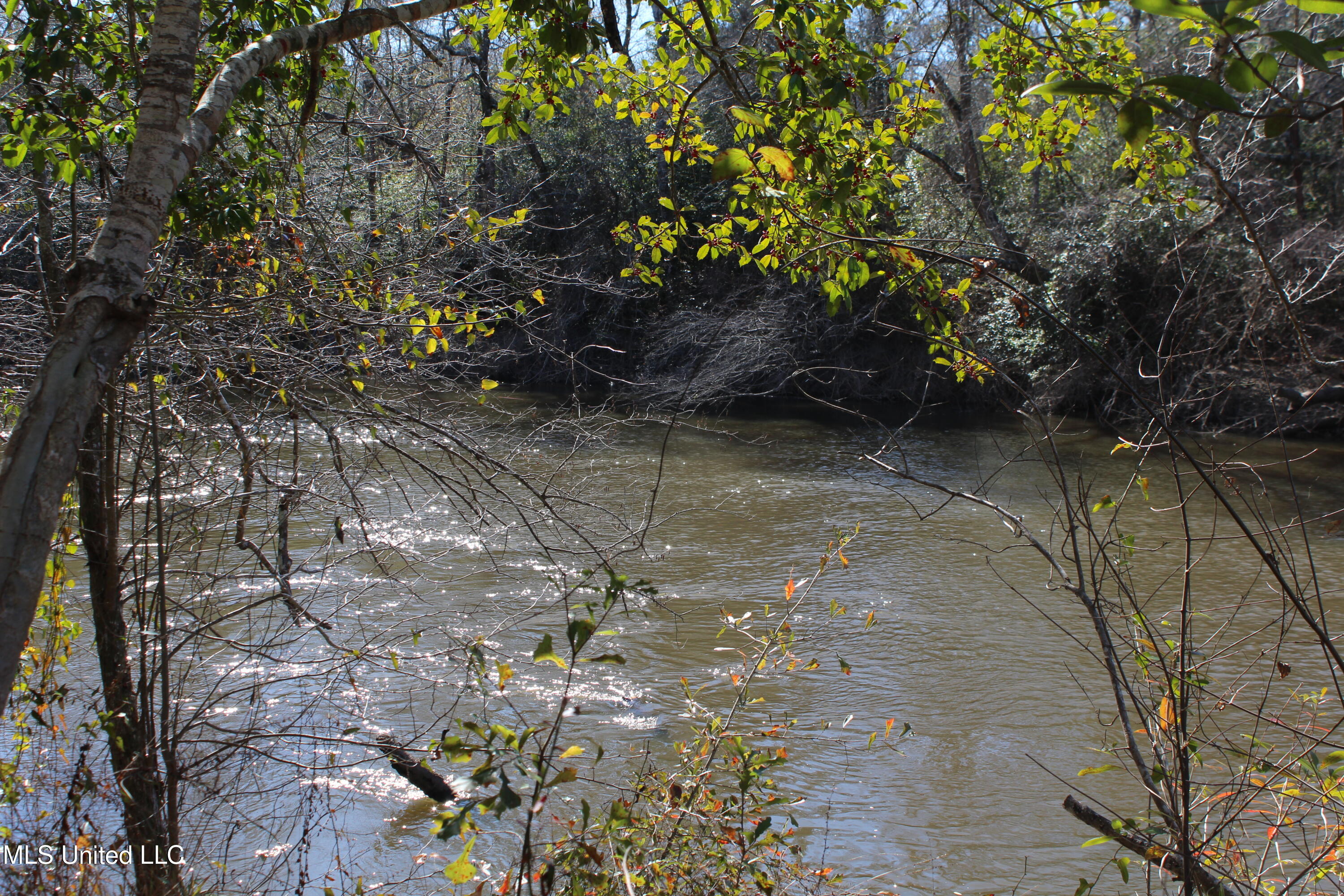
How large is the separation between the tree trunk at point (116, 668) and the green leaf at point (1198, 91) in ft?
8.61

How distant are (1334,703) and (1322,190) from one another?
11437 millimetres

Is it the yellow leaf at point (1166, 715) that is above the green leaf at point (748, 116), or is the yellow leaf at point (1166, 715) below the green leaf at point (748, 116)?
below

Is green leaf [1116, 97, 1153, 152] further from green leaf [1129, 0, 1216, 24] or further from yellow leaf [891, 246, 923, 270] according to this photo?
yellow leaf [891, 246, 923, 270]

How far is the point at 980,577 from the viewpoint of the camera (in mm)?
7629

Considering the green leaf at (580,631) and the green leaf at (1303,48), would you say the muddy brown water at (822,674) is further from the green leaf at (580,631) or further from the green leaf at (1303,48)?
the green leaf at (1303,48)

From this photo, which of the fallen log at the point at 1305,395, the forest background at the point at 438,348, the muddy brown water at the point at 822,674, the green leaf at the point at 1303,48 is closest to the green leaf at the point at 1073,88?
the forest background at the point at 438,348

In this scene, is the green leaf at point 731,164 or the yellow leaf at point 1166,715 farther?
the yellow leaf at point 1166,715

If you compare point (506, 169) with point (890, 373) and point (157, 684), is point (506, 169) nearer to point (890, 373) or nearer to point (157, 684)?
point (890, 373)

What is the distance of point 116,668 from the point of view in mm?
2777

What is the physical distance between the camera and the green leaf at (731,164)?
1683mm

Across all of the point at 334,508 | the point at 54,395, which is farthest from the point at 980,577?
the point at 54,395

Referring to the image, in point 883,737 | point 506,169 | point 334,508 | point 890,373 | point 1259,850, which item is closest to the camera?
point 1259,850

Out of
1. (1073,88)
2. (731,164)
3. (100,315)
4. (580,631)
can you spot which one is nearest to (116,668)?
(100,315)

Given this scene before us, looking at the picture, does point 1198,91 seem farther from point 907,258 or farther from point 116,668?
point 116,668
